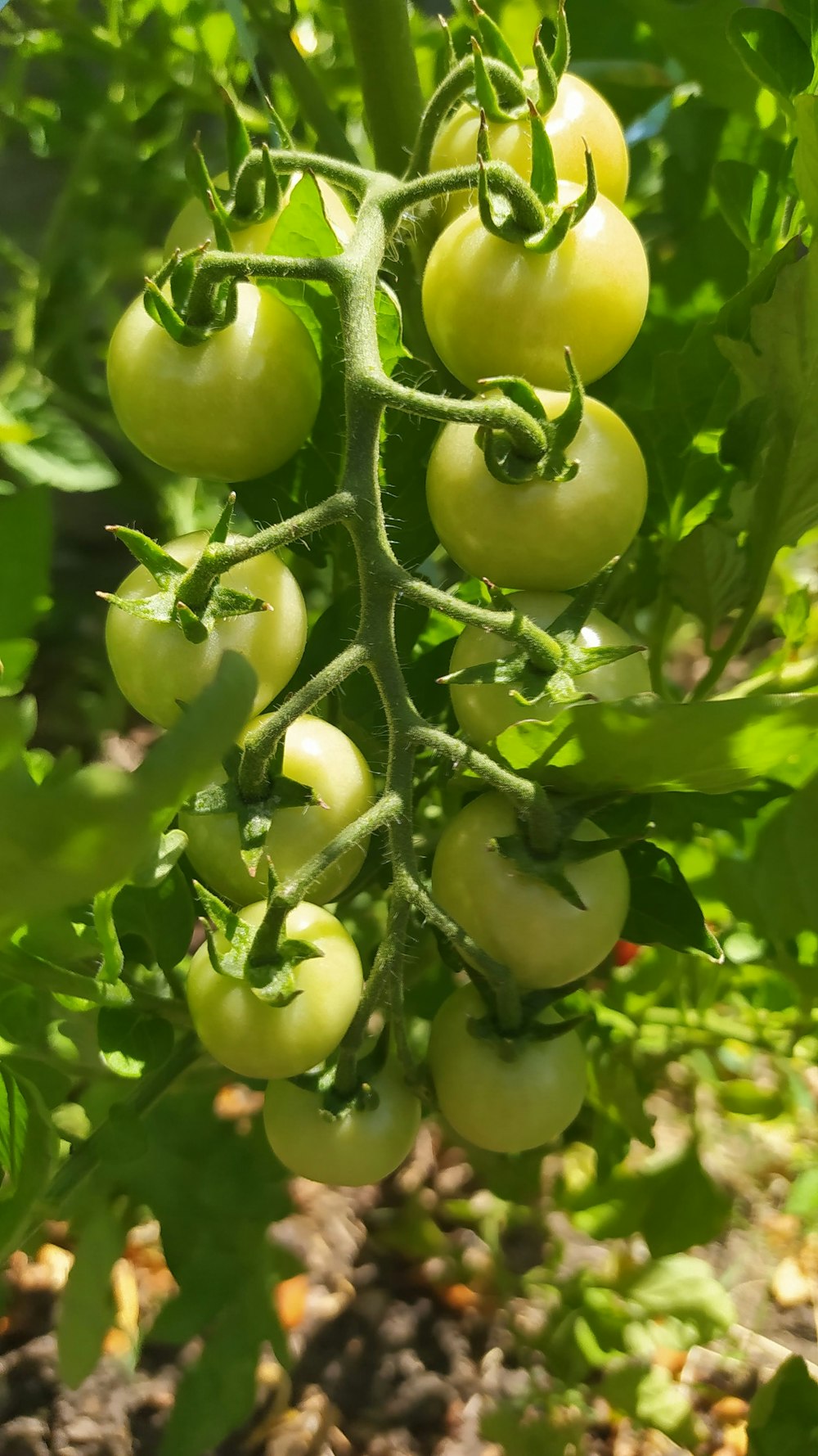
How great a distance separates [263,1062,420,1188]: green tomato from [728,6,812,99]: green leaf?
367mm

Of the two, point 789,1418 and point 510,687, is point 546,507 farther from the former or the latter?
point 789,1418

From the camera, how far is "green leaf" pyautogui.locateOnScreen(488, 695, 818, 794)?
0.90ft

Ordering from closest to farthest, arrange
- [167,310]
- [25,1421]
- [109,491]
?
[167,310] → [25,1421] → [109,491]

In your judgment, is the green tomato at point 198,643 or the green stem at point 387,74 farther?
the green stem at point 387,74

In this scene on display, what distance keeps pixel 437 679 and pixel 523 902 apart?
8cm

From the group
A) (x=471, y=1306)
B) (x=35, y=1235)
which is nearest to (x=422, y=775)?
(x=35, y=1235)

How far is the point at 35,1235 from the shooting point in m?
0.48

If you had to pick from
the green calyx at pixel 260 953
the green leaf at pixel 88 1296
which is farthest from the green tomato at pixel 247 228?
the green leaf at pixel 88 1296

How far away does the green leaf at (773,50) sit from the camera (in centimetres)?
37

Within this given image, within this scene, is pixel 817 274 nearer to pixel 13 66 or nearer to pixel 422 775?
pixel 422 775

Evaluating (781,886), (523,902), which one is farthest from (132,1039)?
(781,886)

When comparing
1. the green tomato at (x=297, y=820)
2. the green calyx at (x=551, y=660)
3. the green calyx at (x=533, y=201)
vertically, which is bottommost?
the green tomato at (x=297, y=820)

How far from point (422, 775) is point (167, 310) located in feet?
0.70

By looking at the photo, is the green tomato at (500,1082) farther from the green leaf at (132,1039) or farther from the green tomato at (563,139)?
the green tomato at (563,139)
